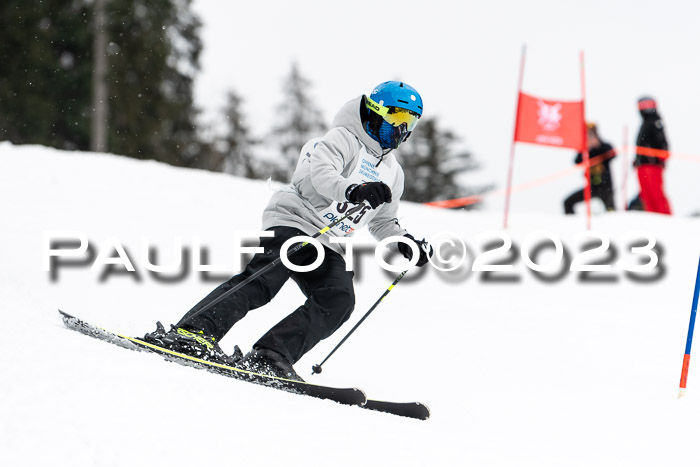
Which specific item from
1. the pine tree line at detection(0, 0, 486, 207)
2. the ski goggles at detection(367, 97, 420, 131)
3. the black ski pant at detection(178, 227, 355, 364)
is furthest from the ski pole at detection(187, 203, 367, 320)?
the pine tree line at detection(0, 0, 486, 207)

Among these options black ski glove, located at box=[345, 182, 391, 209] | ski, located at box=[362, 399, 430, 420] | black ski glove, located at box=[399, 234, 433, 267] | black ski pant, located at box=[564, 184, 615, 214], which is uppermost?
black ski glove, located at box=[345, 182, 391, 209]

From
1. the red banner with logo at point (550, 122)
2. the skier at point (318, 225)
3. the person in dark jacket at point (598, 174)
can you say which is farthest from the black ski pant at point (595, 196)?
the skier at point (318, 225)

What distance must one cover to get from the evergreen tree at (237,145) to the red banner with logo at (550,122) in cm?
2237

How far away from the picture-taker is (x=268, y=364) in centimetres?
334

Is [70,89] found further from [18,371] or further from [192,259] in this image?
[18,371]

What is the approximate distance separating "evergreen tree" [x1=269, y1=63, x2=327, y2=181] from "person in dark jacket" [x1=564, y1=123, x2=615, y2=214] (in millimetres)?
20128

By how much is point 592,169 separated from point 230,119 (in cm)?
2350

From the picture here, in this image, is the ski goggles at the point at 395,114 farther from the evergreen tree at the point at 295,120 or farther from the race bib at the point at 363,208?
the evergreen tree at the point at 295,120

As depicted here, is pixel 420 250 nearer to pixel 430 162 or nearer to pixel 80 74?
pixel 80 74

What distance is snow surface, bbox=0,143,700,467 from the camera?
7.61 ft

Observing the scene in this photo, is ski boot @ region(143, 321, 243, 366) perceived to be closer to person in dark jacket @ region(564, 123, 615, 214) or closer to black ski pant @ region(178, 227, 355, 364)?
black ski pant @ region(178, 227, 355, 364)

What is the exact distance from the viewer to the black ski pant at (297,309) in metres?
3.44

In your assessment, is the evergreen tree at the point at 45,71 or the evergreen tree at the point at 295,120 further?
the evergreen tree at the point at 295,120

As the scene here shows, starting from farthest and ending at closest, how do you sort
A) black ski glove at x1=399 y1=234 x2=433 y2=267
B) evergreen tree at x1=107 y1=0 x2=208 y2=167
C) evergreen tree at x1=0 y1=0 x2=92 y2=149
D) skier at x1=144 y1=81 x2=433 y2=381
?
evergreen tree at x1=107 y1=0 x2=208 y2=167 → evergreen tree at x1=0 y1=0 x2=92 y2=149 → black ski glove at x1=399 y1=234 x2=433 y2=267 → skier at x1=144 y1=81 x2=433 y2=381
